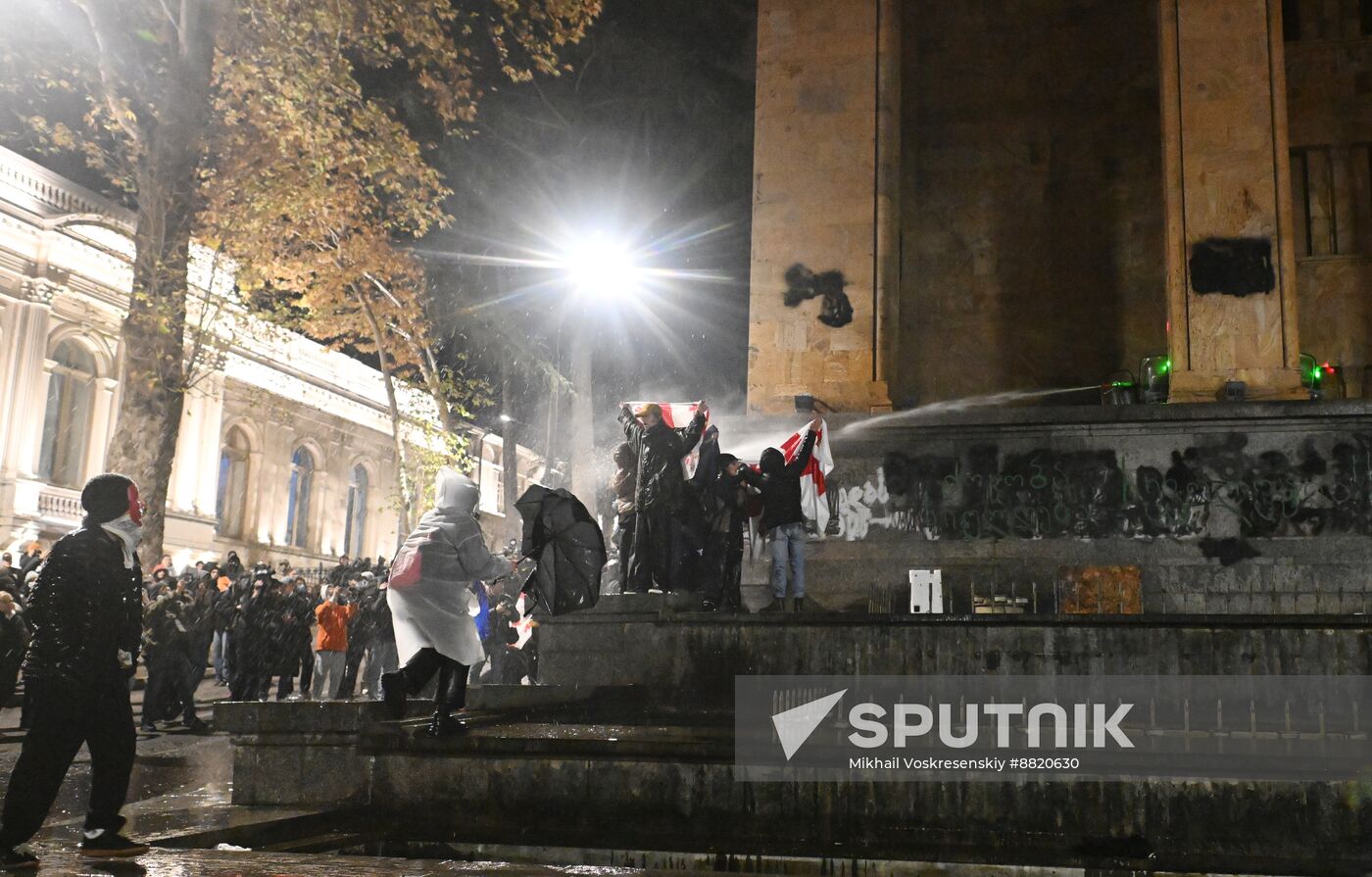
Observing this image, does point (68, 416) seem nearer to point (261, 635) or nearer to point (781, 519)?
point (261, 635)

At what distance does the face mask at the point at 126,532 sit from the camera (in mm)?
5777

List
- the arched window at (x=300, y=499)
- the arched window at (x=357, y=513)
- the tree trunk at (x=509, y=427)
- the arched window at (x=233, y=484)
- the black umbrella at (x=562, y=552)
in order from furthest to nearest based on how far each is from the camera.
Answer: the arched window at (x=357, y=513), the arched window at (x=300, y=499), the arched window at (x=233, y=484), the tree trunk at (x=509, y=427), the black umbrella at (x=562, y=552)

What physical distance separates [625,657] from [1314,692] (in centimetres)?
437

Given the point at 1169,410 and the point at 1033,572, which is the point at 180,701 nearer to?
the point at 1033,572

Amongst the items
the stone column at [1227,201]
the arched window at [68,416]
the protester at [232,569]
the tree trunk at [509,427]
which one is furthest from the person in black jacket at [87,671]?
the arched window at [68,416]

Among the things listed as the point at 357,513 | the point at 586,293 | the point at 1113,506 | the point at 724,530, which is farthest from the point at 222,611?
the point at 357,513

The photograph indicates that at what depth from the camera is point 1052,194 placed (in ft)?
57.6

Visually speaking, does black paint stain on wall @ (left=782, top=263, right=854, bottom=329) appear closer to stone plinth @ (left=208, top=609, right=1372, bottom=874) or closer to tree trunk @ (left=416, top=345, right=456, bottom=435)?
stone plinth @ (left=208, top=609, right=1372, bottom=874)

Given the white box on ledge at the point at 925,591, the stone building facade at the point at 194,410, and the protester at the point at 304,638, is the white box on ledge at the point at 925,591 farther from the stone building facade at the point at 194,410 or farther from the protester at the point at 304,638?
the stone building facade at the point at 194,410

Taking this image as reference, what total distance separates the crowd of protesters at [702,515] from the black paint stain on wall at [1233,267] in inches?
220

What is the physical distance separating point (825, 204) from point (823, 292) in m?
1.09

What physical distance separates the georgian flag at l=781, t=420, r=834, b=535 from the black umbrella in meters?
3.07

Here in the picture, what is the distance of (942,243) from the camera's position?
58.2 feet

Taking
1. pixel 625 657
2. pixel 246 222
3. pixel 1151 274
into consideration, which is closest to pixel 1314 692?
pixel 625 657
